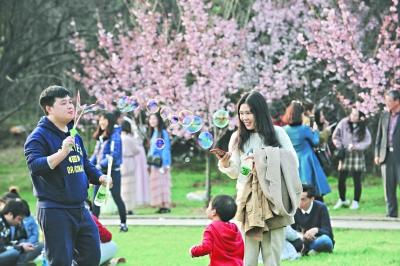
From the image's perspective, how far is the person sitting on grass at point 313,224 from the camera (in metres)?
9.30

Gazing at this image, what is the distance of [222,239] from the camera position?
6.75 m

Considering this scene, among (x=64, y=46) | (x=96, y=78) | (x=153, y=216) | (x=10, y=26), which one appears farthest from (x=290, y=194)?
(x=64, y=46)

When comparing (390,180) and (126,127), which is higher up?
(126,127)

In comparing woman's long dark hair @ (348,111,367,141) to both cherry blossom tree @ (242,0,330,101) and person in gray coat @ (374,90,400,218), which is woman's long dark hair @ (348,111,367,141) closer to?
person in gray coat @ (374,90,400,218)

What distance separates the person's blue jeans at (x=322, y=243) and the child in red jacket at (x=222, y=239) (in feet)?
8.75

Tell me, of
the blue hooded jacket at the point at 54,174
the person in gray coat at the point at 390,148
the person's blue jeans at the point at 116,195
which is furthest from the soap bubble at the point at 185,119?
the person in gray coat at the point at 390,148

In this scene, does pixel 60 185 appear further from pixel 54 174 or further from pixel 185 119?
pixel 185 119

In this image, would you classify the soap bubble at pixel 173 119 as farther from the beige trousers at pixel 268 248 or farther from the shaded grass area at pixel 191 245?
the beige trousers at pixel 268 248

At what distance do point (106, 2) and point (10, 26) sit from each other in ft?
10.3

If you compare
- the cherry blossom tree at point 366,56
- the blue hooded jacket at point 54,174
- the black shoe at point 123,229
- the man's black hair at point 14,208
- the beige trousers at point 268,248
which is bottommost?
the black shoe at point 123,229

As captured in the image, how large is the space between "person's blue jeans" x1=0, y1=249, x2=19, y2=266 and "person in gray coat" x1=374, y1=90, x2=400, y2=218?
653 centimetres

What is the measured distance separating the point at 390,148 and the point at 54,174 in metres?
8.08

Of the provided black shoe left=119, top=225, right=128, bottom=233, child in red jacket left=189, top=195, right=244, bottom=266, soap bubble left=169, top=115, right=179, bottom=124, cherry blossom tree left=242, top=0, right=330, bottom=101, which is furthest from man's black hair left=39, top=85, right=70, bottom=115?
cherry blossom tree left=242, top=0, right=330, bottom=101

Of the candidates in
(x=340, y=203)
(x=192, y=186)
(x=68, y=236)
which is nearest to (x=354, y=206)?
(x=340, y=203)
